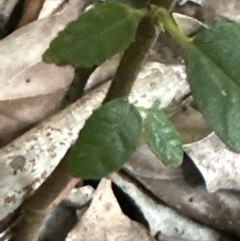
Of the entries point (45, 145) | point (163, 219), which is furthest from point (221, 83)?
point (163, 219)

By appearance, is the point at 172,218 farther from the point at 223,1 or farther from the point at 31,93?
the point at 223,1

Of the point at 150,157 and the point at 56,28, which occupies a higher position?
the point at 56,28

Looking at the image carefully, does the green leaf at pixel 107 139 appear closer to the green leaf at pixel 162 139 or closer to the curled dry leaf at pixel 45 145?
the green leaf at pixel 162 139

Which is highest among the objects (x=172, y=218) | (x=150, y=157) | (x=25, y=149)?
(x=25, y=149)

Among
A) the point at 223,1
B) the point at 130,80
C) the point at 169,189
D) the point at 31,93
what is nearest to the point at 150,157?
the point at 169,189

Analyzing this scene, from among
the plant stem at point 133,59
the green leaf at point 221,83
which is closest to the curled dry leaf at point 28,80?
the plant stem at point 133,59

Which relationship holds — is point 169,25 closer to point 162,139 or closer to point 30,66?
point 162,139

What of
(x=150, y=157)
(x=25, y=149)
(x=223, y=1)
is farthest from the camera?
(x=223, y=1)
